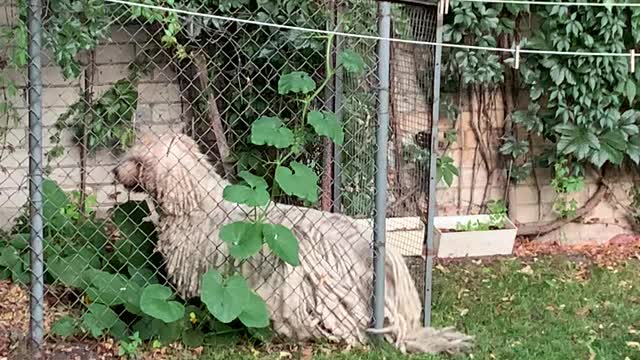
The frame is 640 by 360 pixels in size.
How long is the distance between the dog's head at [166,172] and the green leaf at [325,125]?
0.72 metres

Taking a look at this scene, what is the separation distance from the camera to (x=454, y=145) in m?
5.45

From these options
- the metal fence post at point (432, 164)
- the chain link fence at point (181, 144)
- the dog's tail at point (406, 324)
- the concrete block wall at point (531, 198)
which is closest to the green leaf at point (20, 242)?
the chain link fence at point (181, 144)

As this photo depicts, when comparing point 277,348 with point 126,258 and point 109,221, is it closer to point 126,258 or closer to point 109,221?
point 126,258

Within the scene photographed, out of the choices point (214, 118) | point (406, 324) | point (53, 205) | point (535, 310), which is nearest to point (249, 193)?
point (406, 324)

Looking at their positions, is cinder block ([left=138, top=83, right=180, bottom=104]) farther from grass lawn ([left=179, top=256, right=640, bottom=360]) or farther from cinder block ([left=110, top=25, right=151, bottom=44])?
grass lawn ([left=179, top=256, right=640, bottom=360])

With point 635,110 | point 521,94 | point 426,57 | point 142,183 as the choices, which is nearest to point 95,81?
point 142,183

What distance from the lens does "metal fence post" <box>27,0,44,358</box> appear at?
3.28m

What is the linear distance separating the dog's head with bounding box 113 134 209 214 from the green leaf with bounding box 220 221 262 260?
476 millimetres

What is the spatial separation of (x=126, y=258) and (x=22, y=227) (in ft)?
2.74

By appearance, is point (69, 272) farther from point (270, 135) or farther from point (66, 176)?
point (66, 176)

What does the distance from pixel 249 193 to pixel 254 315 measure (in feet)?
1.65

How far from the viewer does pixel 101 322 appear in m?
3.60

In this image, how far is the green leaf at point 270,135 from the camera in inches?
134

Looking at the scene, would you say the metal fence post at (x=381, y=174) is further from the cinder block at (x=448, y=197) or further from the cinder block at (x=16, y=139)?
the cinder block at (x=16, y=139)
